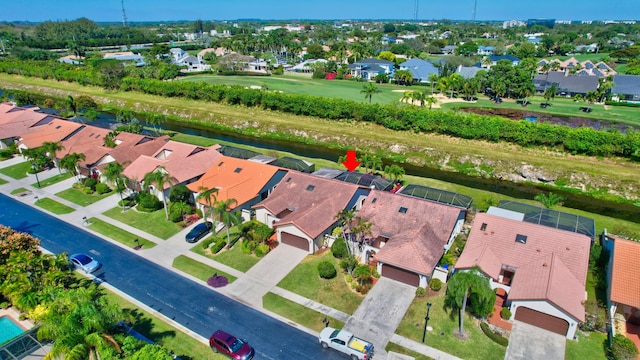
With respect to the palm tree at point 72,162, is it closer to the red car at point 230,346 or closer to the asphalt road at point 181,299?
the asphalt road at point 181,299

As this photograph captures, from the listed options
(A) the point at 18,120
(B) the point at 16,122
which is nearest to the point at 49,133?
(B) the point at 16,122

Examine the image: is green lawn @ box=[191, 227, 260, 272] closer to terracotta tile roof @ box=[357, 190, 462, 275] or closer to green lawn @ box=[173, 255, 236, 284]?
green lawn @ box=[173, 255, 236, 284]

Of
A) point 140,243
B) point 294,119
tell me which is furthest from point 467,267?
point 294,119

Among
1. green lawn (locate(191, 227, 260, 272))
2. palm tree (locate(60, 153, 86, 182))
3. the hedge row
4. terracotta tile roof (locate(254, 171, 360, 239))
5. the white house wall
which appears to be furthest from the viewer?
the hedge row

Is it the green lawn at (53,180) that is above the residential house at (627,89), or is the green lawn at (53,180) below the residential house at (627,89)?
below

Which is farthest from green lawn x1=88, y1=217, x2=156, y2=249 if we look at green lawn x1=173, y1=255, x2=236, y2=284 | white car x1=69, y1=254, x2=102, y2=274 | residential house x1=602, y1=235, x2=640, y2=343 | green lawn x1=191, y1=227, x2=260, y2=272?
residential house x1=602, y1=235, x2=640, y2=343

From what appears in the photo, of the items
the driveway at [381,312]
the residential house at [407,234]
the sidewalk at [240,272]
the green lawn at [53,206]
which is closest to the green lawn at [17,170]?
the sidewalk at [240,272]
